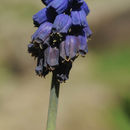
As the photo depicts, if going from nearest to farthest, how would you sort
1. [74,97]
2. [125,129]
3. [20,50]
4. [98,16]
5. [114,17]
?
[125,129] < [74,97] < [20,50] < [114,17] < [98,16]

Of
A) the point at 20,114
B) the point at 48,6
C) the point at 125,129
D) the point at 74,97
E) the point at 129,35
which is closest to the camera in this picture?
the point at 48,6

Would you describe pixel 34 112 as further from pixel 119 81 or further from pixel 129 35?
pixel 129 35

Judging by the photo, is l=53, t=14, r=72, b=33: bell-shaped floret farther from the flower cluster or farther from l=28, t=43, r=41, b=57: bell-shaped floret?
l=28, t=43, r=41, b=57: bell-shaped floret

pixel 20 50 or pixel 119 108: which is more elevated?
pixel 20 50

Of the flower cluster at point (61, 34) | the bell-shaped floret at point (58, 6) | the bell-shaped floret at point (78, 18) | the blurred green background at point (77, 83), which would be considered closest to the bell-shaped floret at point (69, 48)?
the flower cluster at point (61, 34)

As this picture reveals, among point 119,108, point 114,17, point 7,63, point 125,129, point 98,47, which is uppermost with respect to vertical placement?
point 114,17

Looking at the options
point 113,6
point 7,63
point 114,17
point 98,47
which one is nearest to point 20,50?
point 7,63

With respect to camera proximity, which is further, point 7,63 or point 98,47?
point 98,47
